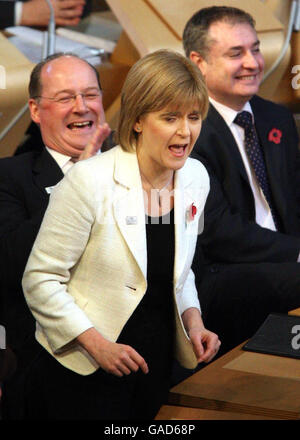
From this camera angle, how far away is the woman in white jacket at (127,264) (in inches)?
68.4

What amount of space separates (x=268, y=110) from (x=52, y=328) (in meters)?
1.62

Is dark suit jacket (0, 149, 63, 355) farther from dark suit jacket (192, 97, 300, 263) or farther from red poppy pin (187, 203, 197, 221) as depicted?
dark suit jacket (192, 97, 300, 263)

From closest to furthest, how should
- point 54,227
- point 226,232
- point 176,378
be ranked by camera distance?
point 54,227 < point 176,378 < point 226,232

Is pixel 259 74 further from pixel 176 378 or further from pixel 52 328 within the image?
pixel 52 328

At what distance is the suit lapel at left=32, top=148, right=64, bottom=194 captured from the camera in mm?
2352

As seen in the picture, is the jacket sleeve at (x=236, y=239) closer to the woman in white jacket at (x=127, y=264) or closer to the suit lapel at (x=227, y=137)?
the suit lapel at (x=227, y=137)

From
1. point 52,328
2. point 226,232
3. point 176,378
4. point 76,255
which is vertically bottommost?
point 176,378

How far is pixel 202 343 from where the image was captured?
1.89 meters

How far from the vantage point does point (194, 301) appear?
1975 mm

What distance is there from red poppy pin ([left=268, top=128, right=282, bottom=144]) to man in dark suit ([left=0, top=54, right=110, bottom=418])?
2.48 feet

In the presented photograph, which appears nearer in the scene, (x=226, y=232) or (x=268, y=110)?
(x=226, y=232)

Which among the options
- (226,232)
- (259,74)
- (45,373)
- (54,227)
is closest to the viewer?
(54,227)

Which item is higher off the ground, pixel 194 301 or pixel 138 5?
pixel 138 5

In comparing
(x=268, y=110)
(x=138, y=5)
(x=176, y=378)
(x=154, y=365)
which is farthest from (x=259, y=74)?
(x=154, y=365)
